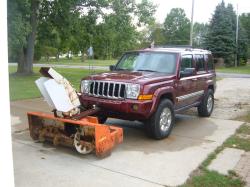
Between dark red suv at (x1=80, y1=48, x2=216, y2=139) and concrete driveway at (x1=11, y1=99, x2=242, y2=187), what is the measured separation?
528mm

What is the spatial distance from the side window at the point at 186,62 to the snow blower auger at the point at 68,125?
8.92ft

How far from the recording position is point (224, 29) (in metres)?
40.9

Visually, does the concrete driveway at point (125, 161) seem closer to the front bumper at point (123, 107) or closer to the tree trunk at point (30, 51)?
the front bumper at point (123, 107)

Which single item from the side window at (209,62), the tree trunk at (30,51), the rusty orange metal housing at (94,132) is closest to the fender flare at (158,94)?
the rusty orange metal housing at (94,132)

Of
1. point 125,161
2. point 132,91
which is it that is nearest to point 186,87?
point 132,91

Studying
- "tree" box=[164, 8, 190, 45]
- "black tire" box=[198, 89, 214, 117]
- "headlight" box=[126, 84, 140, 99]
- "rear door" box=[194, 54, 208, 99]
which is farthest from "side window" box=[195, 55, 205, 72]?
"tree" box=[164, 8, 190, 45]

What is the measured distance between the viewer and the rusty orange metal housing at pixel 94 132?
5742 mm

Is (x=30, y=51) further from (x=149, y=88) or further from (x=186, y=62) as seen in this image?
(x=149, y=88)

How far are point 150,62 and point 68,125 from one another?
2.73 m

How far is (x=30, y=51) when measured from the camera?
2255cm

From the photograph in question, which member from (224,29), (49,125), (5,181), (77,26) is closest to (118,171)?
(49,125)

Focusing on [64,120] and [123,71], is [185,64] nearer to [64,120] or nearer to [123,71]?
[123,71]

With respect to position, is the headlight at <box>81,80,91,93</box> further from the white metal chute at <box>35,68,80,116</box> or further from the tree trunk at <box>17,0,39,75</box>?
the tree trunk at <box>17,0,39,75</box>

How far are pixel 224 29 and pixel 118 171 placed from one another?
38031 millimetres
